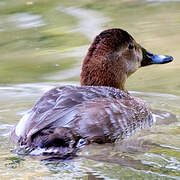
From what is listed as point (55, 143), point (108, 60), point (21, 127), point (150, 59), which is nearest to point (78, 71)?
point (150, 59)

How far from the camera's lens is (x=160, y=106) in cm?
673

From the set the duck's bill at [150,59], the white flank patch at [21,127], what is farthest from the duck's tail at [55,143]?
the duck's bill at [150,59]

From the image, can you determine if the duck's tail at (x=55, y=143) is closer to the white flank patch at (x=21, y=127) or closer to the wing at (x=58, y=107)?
the wing at (x=58, y=107)

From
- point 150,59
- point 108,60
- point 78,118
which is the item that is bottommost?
point 78,118

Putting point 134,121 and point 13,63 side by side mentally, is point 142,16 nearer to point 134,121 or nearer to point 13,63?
point 13,63

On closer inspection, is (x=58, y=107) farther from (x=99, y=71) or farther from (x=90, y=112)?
(x=99, y=71)

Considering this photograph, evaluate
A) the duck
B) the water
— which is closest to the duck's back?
the duck

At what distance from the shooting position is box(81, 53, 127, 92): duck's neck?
6.27 meters

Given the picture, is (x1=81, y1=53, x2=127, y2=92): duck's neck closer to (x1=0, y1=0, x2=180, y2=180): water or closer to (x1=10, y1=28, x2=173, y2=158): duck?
(x1=10, y1=28, x2=173, y2=158): duck

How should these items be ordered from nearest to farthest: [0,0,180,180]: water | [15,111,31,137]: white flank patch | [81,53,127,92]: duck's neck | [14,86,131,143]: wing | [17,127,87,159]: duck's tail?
[0,0,180,180]: water → [17,127,87,159]: duck's tail → [14,86,131,143]: wing → [15,111,31,137]: white flank patch → [81,53,127,92]: duck's neck

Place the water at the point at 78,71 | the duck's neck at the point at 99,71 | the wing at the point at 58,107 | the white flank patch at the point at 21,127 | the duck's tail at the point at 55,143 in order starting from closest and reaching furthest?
1. the water at the point at 78,71
2. the duck's tail at the point at 55,143
3. the wing at the point at 58,107
4. the white flank patch at the point at 21,127
5. the duck's neck at the point at 99,71

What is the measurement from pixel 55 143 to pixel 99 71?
1.56 m

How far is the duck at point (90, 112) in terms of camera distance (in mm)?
4992

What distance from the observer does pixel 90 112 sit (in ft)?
17.1
